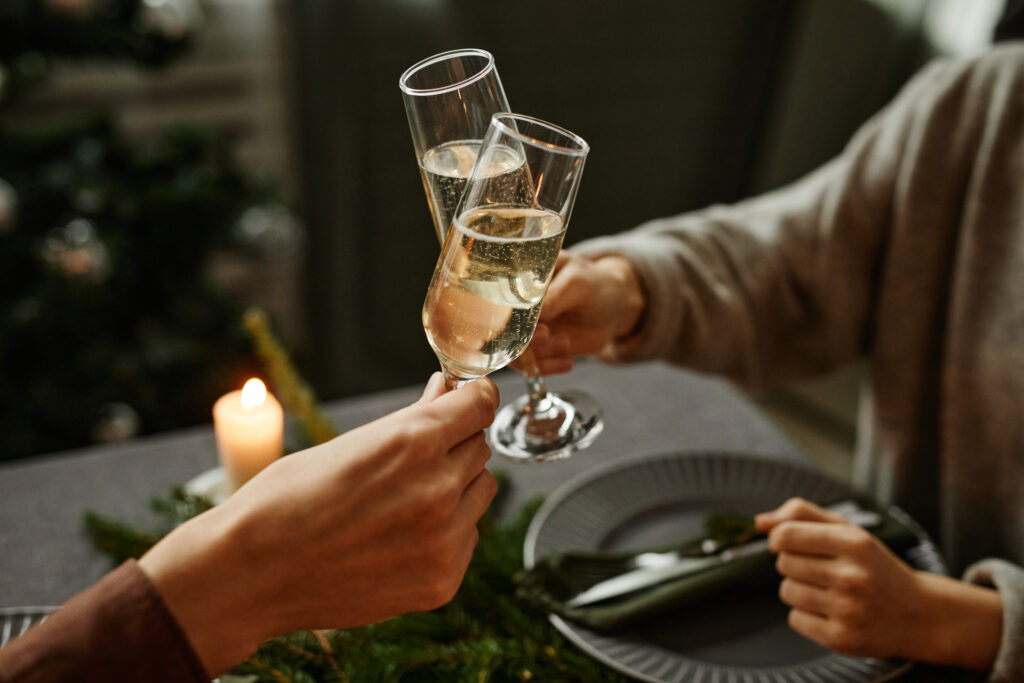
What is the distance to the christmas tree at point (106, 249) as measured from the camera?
159 cm

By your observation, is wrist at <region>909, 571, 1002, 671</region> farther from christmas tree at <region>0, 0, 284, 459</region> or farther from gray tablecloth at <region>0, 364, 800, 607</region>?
christmas tree at <region>0, 0, 284, 459</region>

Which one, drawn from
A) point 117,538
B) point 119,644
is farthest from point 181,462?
point 119,644

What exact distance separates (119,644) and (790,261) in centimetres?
101

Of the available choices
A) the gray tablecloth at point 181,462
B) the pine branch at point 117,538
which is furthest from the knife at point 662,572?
the pine branch at point 117,538

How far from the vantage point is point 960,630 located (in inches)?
28.5

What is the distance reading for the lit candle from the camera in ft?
2.83

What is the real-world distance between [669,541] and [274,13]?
205 centimetres

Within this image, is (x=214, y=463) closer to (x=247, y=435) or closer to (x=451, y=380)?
(x=247, y=435)

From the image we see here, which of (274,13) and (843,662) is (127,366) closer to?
(274,13)

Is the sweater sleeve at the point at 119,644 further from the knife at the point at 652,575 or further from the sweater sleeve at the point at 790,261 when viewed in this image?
the sweater sleeve at the point at 790,261

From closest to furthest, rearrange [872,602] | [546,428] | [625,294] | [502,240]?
[502,240]
[872,602]
[546,428]
[625,294]

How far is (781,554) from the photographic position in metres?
0.75

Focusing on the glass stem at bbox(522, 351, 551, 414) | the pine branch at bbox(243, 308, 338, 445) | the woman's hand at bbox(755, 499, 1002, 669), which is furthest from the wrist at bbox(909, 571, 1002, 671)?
the pine branch at bbox(243, 308, 338, 445)

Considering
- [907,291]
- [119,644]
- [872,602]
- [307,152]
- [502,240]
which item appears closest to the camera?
[119,644]
